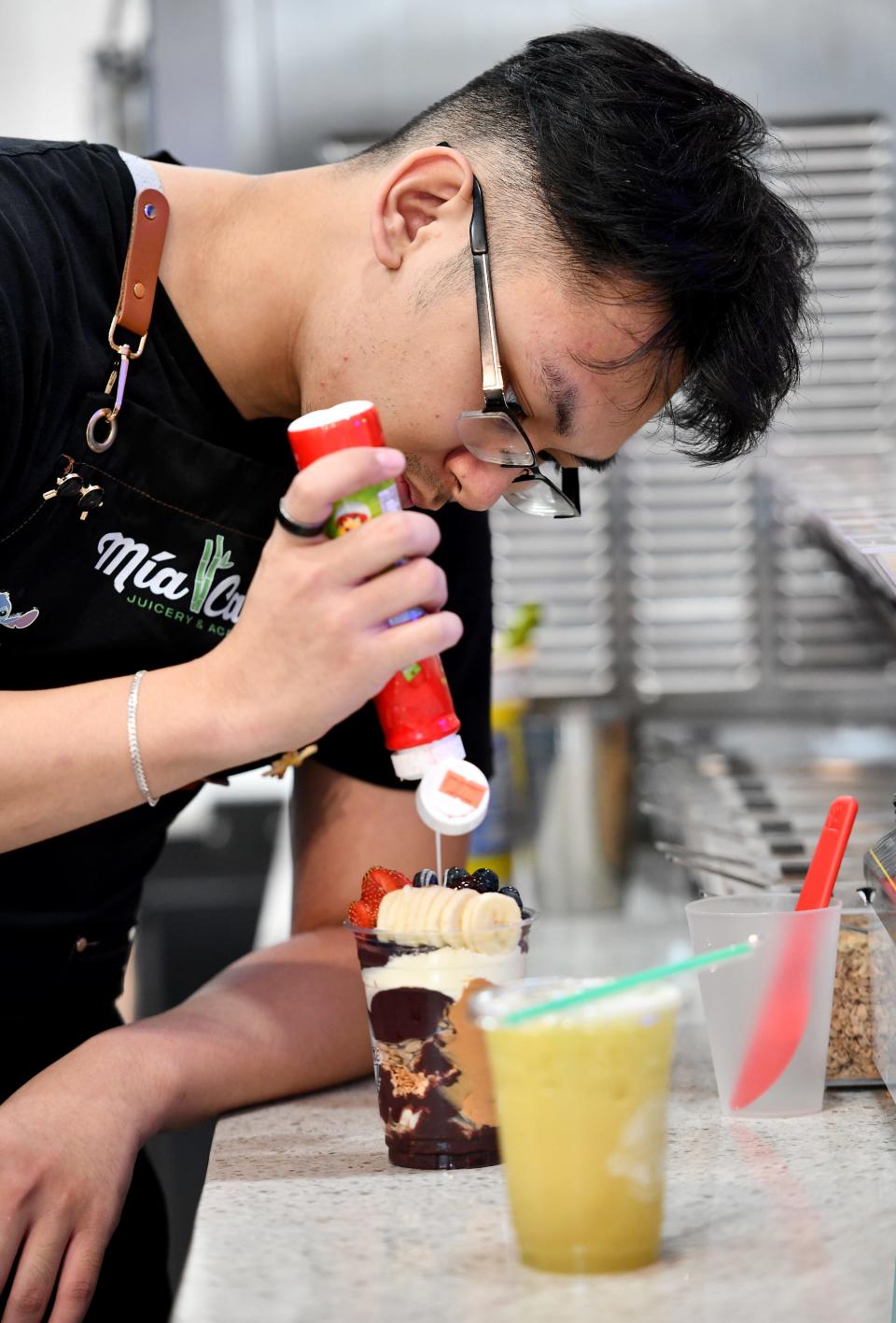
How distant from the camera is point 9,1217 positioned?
1125 millimetres

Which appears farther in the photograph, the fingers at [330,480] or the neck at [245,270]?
the neck at [245,270]

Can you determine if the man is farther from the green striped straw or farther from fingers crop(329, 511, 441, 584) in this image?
the green striped straw

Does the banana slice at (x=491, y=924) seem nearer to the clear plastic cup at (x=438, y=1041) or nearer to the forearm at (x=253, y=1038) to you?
the clear plastic cup at (x=438, y=1041)

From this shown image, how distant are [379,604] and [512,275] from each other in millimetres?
363

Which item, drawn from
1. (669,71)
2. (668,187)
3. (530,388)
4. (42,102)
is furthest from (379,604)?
(42,102)

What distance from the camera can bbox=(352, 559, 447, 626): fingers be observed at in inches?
41.1

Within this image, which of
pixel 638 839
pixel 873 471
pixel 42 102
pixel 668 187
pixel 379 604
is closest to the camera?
pixel 379 604

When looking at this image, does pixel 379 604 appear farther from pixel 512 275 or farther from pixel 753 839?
pixel 753 839

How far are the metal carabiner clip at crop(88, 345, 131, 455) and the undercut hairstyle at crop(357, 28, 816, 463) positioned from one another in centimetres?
33

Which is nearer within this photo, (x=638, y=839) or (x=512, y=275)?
(x=512, y=275)

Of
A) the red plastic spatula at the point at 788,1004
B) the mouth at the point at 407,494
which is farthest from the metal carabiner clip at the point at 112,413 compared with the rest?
the red plastic spatula at the point at 788,1004

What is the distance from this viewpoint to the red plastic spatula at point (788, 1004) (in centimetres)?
124

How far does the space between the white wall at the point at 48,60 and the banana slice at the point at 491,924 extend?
13.3 ft

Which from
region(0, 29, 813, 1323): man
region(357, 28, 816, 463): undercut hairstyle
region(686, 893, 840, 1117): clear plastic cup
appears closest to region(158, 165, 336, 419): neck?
region(0, 29, 813, 1323): man
